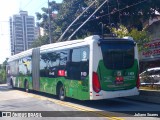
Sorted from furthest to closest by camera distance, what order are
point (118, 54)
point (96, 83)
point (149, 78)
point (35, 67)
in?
point (35, 67) < point (149, 78) < point (118, 54) < point (96, 83)

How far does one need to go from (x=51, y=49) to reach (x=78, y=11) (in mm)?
15899

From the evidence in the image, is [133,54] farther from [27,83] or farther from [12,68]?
[12,68]

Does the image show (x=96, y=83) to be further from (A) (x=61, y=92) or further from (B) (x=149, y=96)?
(A) (x=61, y=92)

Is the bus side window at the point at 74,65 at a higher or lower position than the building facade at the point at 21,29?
lower

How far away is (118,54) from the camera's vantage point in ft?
43.3

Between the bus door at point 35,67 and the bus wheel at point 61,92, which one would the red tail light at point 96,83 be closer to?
the bus wheel at point 61,92

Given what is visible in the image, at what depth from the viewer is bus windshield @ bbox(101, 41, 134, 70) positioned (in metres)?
13.0

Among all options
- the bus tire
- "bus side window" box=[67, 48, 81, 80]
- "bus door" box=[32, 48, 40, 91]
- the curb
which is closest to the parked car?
the curb

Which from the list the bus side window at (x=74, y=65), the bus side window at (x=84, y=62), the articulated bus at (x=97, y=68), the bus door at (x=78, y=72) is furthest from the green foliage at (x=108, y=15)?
the bus side window at (x=84, y=62)

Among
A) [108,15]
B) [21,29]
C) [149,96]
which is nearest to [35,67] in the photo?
[149,96]

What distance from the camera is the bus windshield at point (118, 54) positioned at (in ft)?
42.5

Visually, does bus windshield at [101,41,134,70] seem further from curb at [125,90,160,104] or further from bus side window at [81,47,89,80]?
curb at [125,90,160,104]

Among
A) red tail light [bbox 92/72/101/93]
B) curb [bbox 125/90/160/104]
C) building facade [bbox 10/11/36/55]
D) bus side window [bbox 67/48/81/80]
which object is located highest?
building facade [bbox 10/11/36/55]

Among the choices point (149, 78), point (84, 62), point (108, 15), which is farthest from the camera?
point (108, 15)
